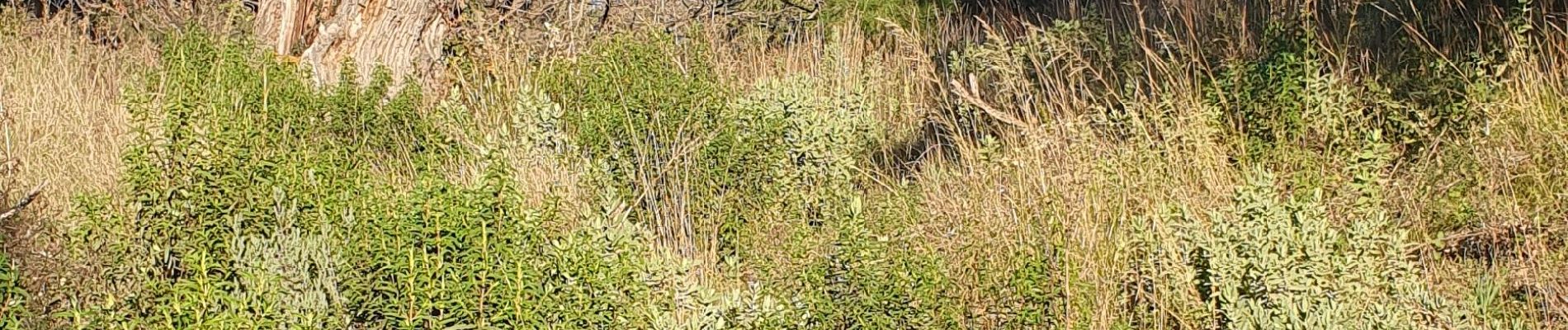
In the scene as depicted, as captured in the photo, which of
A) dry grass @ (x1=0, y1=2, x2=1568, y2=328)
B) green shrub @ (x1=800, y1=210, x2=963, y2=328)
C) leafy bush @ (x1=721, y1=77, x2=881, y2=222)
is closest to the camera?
green shrub @ (x1=800, y1=210, x2=963, y2=328)

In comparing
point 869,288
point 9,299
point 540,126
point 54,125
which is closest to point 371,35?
point 54,125

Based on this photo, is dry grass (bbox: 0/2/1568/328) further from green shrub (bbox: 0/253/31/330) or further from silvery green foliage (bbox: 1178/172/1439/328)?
green shrub (bbox: 0/253/31/330)

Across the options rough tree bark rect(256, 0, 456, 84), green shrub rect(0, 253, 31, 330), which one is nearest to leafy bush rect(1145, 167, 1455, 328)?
green shrub rect(0, 253, 31, 330)

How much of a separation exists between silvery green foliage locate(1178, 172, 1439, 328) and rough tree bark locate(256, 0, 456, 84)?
348 centimetres

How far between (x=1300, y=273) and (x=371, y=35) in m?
3.84

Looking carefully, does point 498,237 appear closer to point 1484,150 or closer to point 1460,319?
point 1460,319

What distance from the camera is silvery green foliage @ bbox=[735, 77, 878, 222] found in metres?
4.13

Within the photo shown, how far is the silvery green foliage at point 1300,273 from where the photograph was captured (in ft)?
9.98

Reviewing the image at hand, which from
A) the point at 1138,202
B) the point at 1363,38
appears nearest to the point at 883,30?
the point at 1363,38

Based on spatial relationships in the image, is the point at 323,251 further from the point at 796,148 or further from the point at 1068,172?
the point at 1068,172

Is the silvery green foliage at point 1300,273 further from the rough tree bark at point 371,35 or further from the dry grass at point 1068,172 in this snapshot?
the rough tree bark at point 371,35

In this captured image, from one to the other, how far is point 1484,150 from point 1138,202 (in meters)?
0.87

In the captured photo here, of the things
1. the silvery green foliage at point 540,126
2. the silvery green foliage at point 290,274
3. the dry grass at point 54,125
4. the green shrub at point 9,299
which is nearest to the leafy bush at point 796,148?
the silvery green foliage at point 540,126

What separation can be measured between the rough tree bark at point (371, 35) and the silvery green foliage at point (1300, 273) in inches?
137
